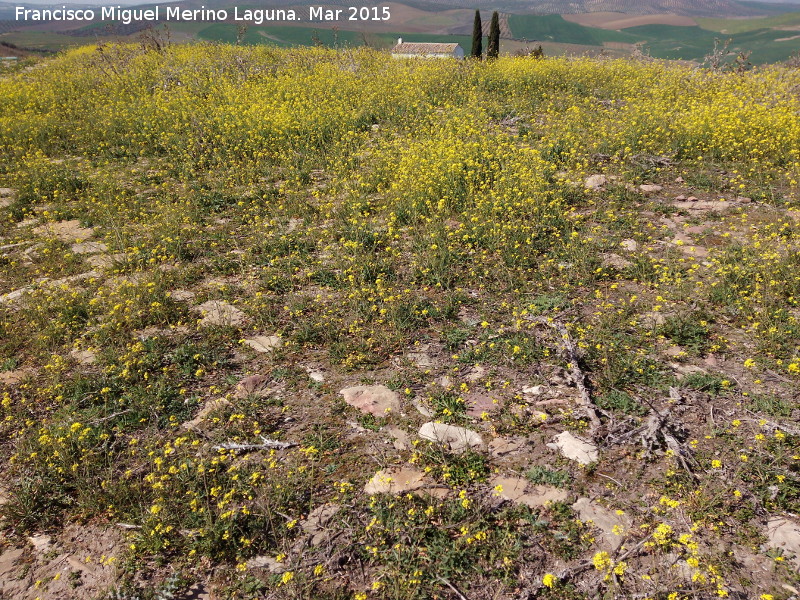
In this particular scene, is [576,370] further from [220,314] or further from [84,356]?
[84,356]

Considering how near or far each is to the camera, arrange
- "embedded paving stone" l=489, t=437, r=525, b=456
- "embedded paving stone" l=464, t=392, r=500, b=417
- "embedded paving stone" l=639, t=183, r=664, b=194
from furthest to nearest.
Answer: "embedded paving stone" l=639, t=183, r=664, b=194, "embedded paving stone" l=464, t=392, r=500, b=417, "embedded paving stone" l=489, t=437, r=525, b=456

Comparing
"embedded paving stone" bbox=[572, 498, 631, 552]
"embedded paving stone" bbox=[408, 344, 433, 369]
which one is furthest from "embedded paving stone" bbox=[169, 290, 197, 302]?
"embedded paving stone" bbox=[572, 498, 631, 552]

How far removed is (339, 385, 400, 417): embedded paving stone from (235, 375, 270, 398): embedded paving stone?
0.88 metres

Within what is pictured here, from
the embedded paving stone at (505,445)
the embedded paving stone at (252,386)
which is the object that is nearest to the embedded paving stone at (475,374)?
the embedded paving stone at (505,445)

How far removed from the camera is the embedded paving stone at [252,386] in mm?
5133

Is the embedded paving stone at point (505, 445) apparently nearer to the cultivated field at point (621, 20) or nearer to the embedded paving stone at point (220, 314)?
the embedded paving stone at point (220, 314)

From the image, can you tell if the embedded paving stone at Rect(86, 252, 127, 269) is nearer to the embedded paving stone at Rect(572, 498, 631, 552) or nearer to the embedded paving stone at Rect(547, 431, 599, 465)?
the embedded paving stone at Rect(547, 431, 599, 465)

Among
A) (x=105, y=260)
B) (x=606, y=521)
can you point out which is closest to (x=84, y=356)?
(x=105, y=260)

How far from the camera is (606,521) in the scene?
358 cm

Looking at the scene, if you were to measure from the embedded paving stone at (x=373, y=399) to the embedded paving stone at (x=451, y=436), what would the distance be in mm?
418

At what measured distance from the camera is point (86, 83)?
1773cm

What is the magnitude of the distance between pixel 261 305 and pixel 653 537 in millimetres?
4956

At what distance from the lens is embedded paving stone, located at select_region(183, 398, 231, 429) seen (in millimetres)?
4766

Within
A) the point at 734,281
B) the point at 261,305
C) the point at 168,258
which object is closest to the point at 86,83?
the point at 168,258
